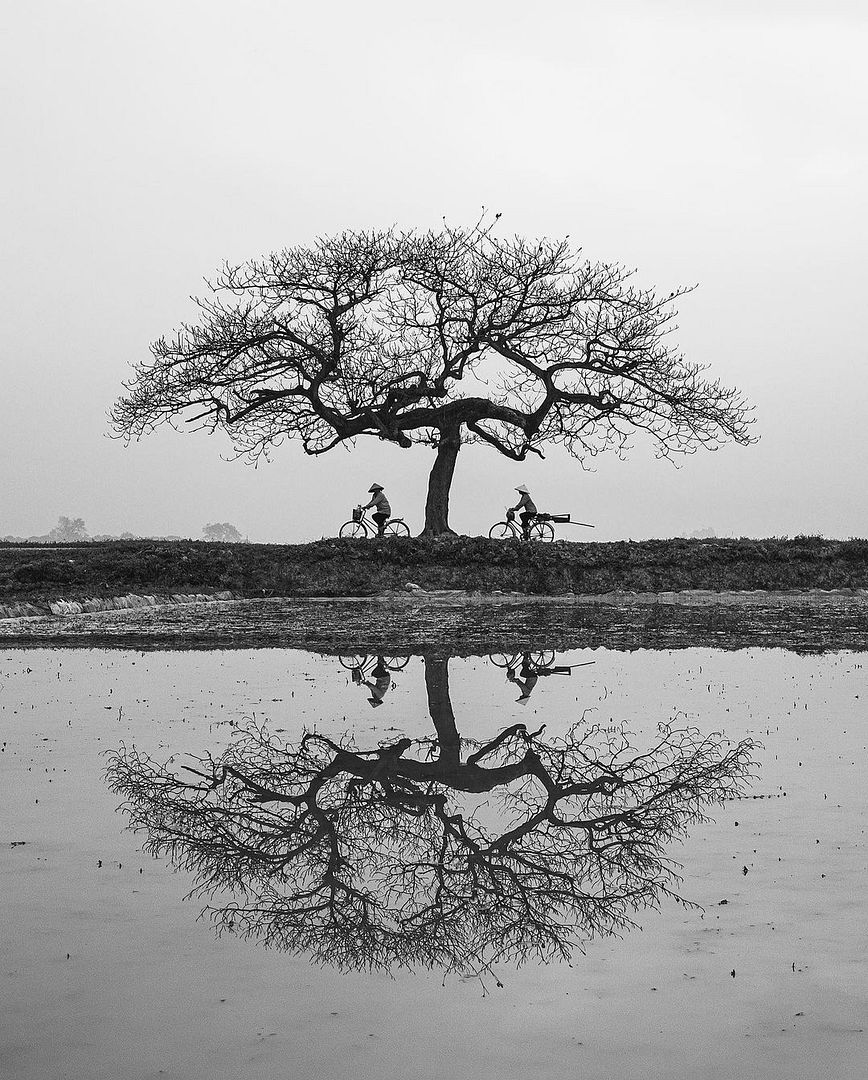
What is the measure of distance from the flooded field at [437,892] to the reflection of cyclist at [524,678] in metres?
0.46

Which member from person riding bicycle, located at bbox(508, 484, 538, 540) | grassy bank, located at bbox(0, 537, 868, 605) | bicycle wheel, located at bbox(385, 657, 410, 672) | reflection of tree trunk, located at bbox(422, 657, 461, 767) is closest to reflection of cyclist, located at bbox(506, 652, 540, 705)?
reflection of tree trunk, located at bbox(422, 657, 461, 767)

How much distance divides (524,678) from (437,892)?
6.36 meters

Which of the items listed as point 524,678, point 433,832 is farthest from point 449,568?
point 433,832

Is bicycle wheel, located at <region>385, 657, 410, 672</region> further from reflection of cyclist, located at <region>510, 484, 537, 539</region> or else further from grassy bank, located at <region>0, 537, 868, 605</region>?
reflection of cyclist, located at <region>510, 484, 537, 539</region>

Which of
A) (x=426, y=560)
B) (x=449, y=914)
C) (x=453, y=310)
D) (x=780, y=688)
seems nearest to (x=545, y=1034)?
(x=449, y=914)

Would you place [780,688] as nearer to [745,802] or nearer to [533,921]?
[745,802]

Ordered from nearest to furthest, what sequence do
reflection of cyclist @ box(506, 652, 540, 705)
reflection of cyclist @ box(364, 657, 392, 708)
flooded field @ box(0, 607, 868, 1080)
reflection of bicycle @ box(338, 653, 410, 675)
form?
flooded field @ box(0, 607, 868, 1080) → reflection of cyclist @ box(364, 657, 392, 708) → reflection of cyclist @ box(506, 652, 540, 705) → reflection of bicycle @ box(338, 653, 410, 675)

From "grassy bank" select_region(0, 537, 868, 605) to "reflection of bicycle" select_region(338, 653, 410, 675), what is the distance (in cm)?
1118

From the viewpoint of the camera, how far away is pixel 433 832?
5508 millimetres

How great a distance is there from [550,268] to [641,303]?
2.74 metres

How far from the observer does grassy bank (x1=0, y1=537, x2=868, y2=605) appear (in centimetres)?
2411

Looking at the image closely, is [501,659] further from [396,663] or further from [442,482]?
[442,482]

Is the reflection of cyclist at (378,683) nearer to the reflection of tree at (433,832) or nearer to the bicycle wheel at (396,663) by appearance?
the bicycle wheel at (396,663)

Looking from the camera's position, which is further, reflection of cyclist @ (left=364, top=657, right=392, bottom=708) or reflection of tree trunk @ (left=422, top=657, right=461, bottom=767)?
reflection of cyclist @ (left=364, top=657, right=392, bottom=708)
